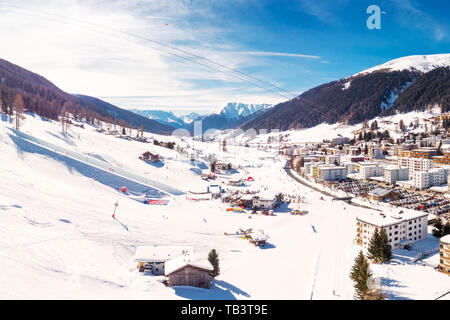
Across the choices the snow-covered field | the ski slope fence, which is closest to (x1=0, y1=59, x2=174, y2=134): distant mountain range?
the ski slope fence

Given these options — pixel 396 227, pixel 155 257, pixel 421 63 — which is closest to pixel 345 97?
pixel 421 63

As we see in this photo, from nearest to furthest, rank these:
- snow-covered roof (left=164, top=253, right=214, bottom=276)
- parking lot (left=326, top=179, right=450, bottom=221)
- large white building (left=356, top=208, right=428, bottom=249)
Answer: snow-covered roof (left=164, top=253, right=214, bottom=276)
large white building (left=356, top=208, right=428, bottom=249)
parking lot (left=326, top=179, right=450, bottom=221)

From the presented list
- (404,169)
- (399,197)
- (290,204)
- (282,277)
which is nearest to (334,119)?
(404,169)

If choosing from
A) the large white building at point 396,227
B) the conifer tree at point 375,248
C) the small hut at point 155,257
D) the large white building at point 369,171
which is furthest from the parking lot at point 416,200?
the small hut at point 155,257

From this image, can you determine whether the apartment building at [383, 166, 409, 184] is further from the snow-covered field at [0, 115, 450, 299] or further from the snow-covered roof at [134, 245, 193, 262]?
the snow-covered roof at [134, 245, 193, 262]

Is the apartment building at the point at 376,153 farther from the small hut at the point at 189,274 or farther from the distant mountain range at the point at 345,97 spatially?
the small hut at the point at 189,274

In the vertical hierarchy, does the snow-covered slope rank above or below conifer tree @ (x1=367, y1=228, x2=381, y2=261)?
above

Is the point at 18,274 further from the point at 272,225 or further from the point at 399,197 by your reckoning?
the point at 399,197
